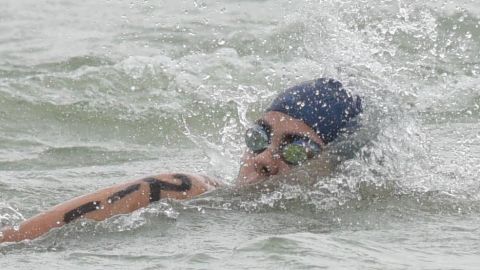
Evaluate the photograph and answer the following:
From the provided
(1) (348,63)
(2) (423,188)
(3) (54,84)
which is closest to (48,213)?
(2) (423,188)

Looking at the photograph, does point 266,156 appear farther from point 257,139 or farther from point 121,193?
point 121,193

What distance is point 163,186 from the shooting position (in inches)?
262

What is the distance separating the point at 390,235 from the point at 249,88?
6229mm

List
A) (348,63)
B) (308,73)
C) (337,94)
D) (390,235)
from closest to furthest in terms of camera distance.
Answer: (390,235), (337,94), (348,63), (308,73)

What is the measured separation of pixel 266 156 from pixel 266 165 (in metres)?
0.06

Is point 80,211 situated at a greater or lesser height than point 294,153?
lesser

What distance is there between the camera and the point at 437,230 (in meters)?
6.27

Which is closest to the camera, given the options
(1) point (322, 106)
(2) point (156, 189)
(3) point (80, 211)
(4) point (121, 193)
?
(3) point (80, 211)

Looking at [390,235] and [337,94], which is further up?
[337,94]

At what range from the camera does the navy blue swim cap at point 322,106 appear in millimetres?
7035

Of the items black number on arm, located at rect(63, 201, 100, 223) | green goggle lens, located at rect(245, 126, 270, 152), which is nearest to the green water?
black number on arm, located at rect(63, 201, 100, 223)

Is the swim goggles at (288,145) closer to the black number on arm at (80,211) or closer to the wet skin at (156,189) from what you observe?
the wet skin at (156,189)

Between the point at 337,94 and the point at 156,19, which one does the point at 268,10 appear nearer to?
the point at 156,19

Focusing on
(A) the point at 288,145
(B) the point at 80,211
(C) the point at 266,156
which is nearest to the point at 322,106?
(A) the point at 288,145
